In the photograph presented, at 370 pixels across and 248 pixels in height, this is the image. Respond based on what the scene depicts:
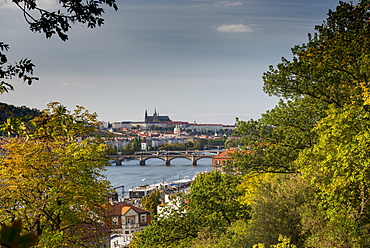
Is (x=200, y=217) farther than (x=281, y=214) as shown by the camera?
Yes

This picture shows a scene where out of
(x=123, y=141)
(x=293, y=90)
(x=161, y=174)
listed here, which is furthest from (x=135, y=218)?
(x=123, y=141)

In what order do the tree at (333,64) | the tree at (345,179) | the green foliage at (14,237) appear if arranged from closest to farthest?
the green foliage at (14,237), the tree at (345,179), the tree at (333,64)

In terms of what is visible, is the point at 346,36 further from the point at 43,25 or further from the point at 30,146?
the point at 43,25

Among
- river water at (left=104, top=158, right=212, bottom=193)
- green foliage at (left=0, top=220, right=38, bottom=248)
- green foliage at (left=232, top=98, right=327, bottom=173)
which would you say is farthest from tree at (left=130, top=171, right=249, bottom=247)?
river water at (left=104, top=158, right=212, bottom=193)

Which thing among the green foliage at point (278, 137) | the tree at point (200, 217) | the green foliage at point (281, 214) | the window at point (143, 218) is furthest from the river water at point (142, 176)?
the green foliage at point (281, 214)

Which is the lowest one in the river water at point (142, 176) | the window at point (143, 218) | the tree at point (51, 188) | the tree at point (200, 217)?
the river water at point (142, 176)

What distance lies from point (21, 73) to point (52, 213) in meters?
5.75

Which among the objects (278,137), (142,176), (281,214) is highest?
(278,137)

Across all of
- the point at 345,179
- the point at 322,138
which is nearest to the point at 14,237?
the point at 345,179

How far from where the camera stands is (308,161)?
8258mm

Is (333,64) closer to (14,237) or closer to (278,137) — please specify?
(278,137)

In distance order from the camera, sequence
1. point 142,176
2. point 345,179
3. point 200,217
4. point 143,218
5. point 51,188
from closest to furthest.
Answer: point 345,179 < point 51,188 < point 200,217 < point 143,218 < point 142,176

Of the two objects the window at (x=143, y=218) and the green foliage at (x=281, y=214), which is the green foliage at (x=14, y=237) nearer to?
the green foliage at (x=281, y=214)

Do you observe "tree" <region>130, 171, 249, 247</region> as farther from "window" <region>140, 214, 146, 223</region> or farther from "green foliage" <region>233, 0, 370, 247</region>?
"window" <region>140, 214, 146, 223</region>
